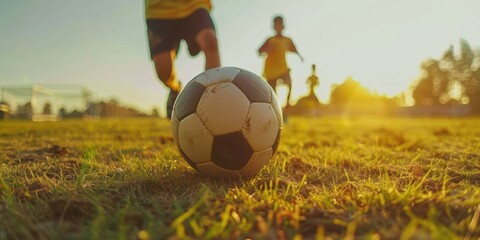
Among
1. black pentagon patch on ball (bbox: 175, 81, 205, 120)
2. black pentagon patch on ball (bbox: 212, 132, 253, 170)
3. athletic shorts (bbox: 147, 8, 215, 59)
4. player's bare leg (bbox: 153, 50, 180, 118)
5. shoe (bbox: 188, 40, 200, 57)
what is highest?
athletic shorts (bbox: 147, 8, 215, 59)

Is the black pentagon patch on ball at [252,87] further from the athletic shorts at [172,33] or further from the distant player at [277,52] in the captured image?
the distant player at [277,52]

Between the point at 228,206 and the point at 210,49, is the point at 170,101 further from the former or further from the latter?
the point at 228,206

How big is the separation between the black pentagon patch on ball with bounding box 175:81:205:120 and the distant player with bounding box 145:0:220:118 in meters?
1.38

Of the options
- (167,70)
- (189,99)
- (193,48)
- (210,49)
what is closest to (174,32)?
(193,48)

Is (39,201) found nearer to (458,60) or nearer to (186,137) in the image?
(186,137)

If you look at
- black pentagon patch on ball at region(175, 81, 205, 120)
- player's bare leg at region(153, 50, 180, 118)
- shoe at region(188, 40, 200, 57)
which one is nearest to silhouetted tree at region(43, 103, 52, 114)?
player's bare leg at region(153, 50, 180, 118)

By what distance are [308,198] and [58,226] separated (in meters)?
1.17

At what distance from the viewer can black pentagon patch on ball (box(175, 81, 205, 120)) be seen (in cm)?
231

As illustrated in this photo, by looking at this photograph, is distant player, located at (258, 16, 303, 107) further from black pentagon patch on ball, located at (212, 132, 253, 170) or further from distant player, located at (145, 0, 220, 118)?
black pentagon patch on ball, located at (212, 132, 253, 170)

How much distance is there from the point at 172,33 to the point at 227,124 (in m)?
2.62

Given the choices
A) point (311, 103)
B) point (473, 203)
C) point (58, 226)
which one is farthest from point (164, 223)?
point (311, 103)

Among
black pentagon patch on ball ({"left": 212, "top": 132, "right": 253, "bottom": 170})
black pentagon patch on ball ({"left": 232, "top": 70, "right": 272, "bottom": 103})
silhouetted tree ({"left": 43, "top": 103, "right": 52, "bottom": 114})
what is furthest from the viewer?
silhouetted tree ({"left": 43, "top": 103, "right": 52, "bottom": 114})

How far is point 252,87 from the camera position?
236 cm

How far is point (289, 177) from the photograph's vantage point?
238 centimetres
